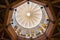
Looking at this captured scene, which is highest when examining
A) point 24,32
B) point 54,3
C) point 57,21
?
point 54,3

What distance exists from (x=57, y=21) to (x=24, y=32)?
26.2ft

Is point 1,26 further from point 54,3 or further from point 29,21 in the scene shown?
point 29,21

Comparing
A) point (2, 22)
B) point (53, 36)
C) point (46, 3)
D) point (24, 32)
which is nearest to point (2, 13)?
point (2, 22)

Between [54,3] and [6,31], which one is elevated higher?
[54,3]

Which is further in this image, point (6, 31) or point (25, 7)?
point (25, 7)

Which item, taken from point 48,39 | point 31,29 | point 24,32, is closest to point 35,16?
point 31,29

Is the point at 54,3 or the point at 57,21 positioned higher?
the point at 54,3

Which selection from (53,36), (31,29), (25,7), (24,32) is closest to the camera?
(53,36)

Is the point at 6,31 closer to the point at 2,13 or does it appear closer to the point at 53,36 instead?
the point at 2,13

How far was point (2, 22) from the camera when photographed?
1560 centimetres

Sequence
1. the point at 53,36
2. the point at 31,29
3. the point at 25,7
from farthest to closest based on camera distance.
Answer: the point at 25,7 → the point at 31,29 → the point at 53,36

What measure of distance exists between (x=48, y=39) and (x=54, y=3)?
3125mm

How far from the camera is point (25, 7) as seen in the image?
2764cm

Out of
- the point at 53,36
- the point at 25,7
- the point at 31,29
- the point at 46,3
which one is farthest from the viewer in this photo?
the point at 25,7
